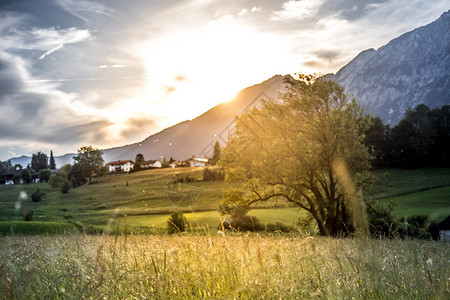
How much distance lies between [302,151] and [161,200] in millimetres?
51658

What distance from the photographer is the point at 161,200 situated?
74.6 meters

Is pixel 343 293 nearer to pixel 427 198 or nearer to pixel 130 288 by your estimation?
pixel 130 288

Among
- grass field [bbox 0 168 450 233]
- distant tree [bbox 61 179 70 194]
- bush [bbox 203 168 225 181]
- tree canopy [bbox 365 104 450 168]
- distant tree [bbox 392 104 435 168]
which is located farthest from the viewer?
distant tree [bbox 61 179 70 194]

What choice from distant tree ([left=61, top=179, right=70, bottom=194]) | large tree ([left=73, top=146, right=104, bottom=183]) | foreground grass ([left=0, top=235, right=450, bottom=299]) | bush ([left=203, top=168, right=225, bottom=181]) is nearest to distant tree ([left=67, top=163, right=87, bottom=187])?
large tree ([left=73, top=146, right=104, bottom=183])

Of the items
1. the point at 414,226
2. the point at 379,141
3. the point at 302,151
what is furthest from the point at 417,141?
the point at 302,151

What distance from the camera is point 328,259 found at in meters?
5.36

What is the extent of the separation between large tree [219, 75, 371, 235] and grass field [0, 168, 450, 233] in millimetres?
12877

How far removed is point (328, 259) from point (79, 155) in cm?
10848

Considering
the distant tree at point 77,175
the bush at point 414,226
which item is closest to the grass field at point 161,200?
the distant tree at point 77,175

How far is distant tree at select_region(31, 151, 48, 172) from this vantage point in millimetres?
172375

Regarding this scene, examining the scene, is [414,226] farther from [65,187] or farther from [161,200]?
[65,187]

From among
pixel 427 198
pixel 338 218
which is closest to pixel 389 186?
pixel 427 198

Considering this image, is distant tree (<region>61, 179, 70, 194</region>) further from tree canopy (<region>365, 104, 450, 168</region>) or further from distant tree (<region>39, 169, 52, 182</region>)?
tree canopy (<region>365, 104, 450, 168</region>)

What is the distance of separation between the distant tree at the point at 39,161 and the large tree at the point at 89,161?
80.1 metres
